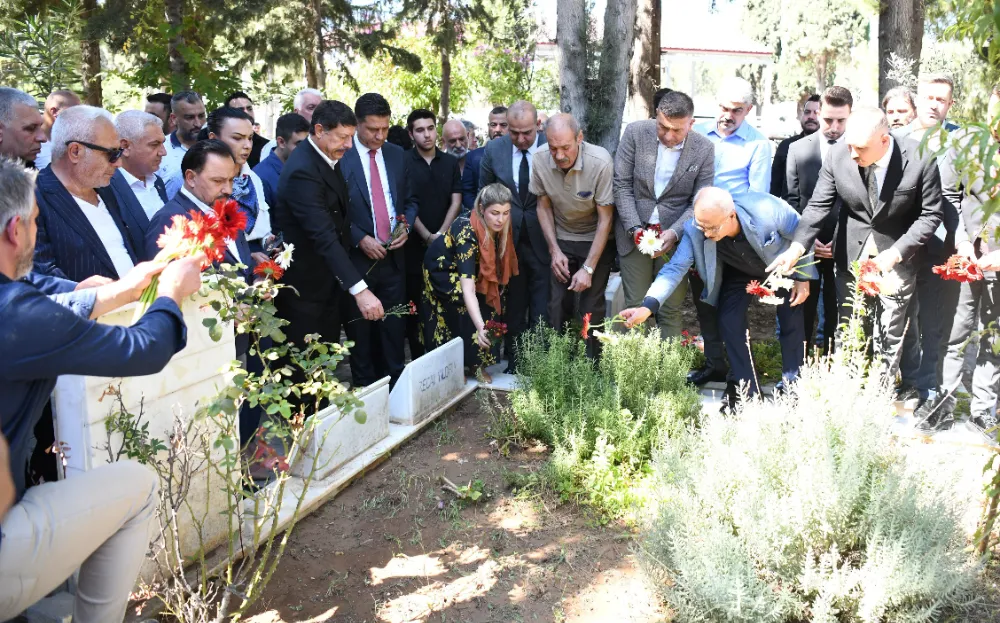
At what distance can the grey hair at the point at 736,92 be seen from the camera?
5.71 metres

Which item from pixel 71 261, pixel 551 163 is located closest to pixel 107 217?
pixel 71 261

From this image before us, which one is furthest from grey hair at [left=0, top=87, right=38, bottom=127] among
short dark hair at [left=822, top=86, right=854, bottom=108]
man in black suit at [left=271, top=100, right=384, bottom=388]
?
short dark hair at [left=822, top=86, right=854, bottom=108]

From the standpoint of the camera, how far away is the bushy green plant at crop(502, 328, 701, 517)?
4.05 m

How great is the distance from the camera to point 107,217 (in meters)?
3.59

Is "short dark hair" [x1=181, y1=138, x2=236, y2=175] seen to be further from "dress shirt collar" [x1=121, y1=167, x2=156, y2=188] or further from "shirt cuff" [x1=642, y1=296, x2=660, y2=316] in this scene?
"shirt cuff" [x1=642, y1=296, x2=660, y2=316]

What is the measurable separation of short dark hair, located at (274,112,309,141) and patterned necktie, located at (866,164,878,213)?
158 inches

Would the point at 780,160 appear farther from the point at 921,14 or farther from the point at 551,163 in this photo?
the point at 921,14

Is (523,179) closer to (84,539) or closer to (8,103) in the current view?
(8,103)

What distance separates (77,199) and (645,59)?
6.96m

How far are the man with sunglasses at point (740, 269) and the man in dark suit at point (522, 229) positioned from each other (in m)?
1.33

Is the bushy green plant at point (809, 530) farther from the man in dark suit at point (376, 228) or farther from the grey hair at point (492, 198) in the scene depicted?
the man in dark suit at point (376, 228)

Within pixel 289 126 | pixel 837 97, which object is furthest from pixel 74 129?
pixel 837 97

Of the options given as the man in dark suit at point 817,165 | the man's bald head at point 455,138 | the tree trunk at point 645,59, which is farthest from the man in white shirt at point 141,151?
the tree trunk at point 645,59

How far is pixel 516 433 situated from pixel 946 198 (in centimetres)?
310
